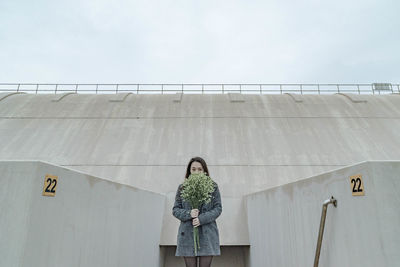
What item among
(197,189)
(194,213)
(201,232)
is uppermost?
(197,189)

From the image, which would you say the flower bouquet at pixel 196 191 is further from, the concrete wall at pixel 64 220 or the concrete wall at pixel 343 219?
the concrete wall at pixel 343 219

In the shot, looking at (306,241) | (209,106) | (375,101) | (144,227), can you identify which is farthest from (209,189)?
(375,101)

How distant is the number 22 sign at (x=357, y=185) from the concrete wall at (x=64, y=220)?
245cm

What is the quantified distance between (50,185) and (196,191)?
1.50 metres

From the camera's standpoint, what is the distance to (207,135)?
34.6ft

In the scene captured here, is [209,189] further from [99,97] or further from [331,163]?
[99,97]

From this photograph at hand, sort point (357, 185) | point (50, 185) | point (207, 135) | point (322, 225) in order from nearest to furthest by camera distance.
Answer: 1. point (357, 185)
2. point (50, 185)
3. point (322, 225)
4. point (207, 135)

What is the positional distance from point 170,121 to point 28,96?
7.62 metres

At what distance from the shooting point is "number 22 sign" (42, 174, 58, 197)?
220 cm

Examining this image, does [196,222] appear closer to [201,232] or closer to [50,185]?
[201,232]

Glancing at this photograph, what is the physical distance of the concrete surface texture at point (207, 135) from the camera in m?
8.96

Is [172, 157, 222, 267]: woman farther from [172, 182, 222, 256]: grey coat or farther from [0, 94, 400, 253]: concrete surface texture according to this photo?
[0, 94, 400, 253]: concrete surface texture

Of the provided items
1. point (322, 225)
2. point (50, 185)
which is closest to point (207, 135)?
point (322, 225)

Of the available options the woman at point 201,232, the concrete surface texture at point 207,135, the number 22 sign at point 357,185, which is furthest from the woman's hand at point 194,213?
the concrete surface texture at point 207,135
